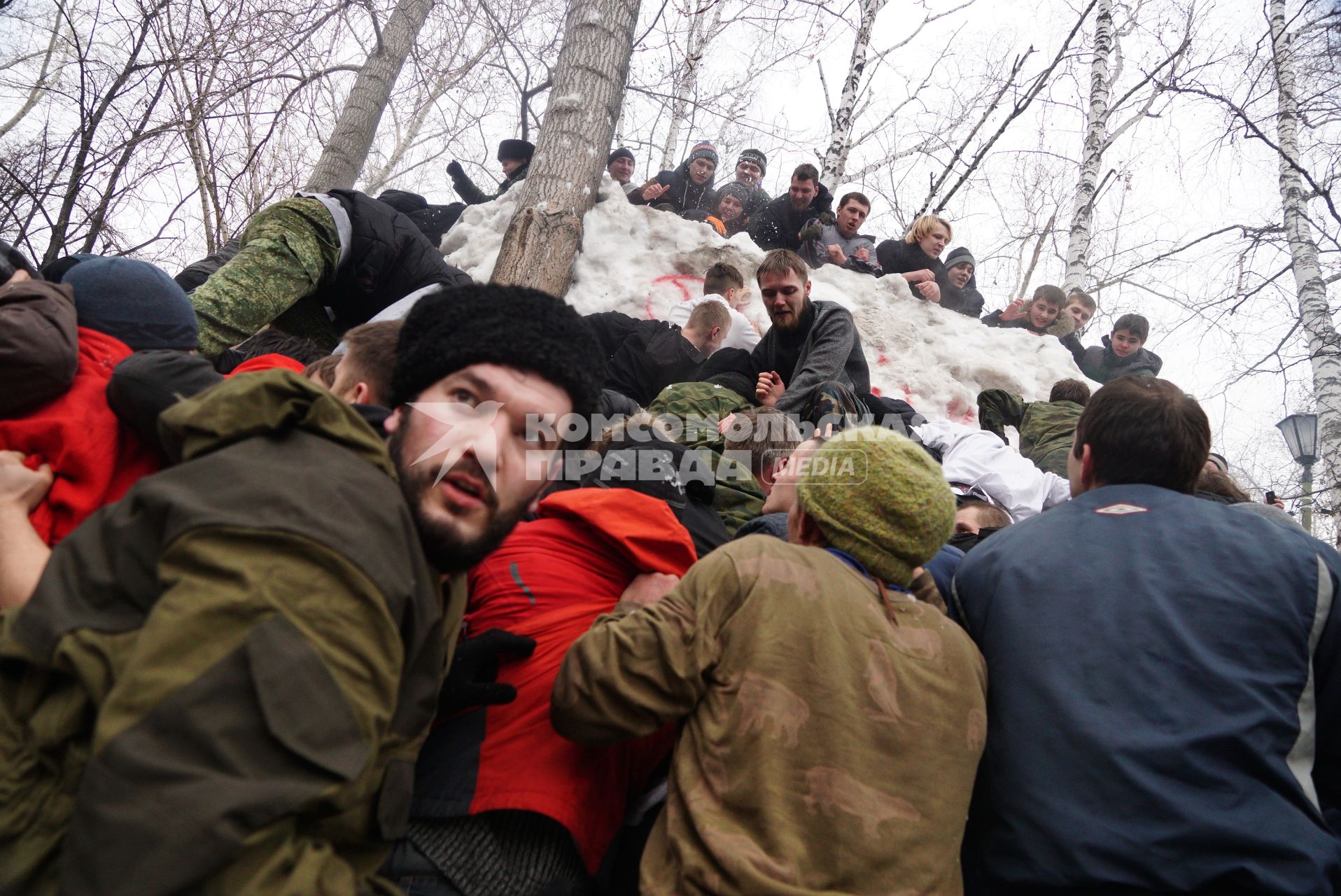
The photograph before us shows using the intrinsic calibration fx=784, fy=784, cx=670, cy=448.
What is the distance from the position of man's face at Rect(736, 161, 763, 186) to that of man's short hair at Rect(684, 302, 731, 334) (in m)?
3.78

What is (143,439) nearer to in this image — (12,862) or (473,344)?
(473,344)

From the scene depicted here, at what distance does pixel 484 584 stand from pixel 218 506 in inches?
37.2

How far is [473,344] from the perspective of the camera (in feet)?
5.12

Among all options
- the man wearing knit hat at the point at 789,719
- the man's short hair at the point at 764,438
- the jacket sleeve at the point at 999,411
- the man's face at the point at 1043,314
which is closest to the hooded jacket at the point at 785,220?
the man's face at the point at 1043,314

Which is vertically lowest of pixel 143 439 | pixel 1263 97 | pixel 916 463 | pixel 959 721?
pixel 959 721

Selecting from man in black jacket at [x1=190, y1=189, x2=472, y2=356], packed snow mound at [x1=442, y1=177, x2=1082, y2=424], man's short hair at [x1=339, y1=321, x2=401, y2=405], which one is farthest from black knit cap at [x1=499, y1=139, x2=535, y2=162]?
man's short hair at [x1=339, y1=321, x2=401, y2=405]

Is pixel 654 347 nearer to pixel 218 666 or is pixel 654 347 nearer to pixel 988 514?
pixel 988 514

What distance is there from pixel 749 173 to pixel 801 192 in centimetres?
132

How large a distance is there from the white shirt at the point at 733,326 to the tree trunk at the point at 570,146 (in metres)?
0.85

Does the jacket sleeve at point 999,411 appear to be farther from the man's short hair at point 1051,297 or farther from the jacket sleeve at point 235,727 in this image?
the jacket sleeve at point 235,727

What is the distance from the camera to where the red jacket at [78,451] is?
167 centimetres

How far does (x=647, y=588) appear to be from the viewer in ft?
6.32

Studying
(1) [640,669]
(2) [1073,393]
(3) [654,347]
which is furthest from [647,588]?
(2) [1073,393]

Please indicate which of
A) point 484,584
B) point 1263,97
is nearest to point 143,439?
point 484,584
